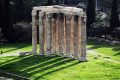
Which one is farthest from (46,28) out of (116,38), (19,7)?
(19,7)

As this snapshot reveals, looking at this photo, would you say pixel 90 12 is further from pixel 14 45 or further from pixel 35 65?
pixel 35 65

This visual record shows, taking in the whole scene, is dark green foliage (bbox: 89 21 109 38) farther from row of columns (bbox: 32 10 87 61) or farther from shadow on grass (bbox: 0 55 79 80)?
shadow on grass (bbox: 0 55 79 80)

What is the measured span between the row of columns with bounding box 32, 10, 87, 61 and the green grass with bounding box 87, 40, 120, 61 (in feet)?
25.8

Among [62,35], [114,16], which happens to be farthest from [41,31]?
[114,16]

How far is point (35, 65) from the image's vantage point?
53375 millimetres

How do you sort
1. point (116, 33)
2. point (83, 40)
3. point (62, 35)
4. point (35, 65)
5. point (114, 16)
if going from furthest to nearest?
point (114, 16), point (116, 33), point (62, 35), point (83, 40), point (35, 65)

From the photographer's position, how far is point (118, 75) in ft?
151

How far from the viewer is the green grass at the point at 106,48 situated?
63897mm

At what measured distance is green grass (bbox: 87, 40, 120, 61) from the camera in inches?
2516

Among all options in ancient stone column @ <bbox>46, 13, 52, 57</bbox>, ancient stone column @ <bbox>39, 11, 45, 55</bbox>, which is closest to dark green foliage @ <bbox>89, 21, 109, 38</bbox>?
ancient stone column @ <bbox>39, 11, 45, 55</bbox>

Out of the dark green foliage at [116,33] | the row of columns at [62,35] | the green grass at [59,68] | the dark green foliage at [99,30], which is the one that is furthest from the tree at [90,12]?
the green grass at [59,68]

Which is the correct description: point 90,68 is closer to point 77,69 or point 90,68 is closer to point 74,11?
point 77,69

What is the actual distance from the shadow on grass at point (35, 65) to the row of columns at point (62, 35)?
190 cm

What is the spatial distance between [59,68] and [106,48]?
2504 centimetres
